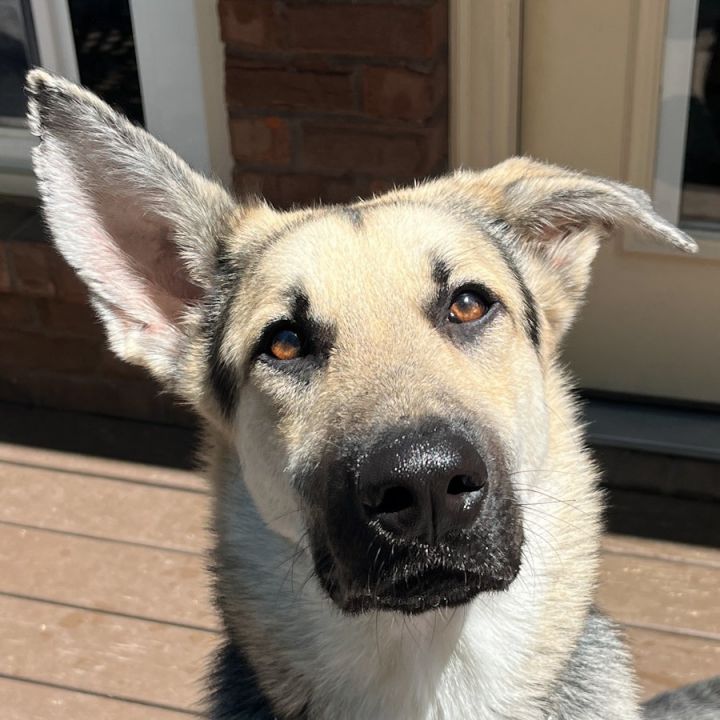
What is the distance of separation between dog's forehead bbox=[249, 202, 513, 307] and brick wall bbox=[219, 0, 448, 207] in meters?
1.46

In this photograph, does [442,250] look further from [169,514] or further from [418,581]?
[169,514]

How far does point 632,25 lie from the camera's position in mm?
3770

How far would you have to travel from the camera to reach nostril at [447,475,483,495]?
184cm

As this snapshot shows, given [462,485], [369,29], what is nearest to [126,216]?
[462,485]

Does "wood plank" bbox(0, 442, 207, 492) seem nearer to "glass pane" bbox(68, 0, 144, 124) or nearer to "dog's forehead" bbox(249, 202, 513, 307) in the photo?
"glass pane" bbox(68, 0, 144, 124)

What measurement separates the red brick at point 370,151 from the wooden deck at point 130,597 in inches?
55.7

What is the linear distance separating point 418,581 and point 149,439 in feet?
9.26

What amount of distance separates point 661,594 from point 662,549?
→ 0.79ft

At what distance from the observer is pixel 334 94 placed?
3891mm

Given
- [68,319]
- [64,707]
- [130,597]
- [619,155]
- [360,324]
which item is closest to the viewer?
[360,324]

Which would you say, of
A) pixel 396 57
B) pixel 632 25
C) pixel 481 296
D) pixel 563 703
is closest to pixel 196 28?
pixel 396 57

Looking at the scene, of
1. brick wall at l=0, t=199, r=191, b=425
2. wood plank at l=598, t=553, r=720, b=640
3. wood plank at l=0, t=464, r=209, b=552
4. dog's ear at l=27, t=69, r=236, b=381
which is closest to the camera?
dog's ear at l=27, t=69, r=236, b=381

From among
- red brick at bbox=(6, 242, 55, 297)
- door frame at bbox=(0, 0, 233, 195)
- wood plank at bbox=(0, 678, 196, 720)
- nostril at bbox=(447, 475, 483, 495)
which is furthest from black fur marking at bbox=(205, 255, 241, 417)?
red brick at bbox=(6, 242, 55, 297)

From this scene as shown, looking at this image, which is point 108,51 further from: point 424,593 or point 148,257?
point 424,593
